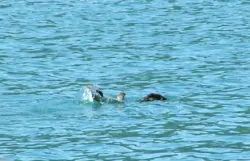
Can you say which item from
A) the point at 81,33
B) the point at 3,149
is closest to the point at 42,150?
the point at 3,149

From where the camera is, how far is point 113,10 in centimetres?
3550

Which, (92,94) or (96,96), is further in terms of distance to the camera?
(92,94)

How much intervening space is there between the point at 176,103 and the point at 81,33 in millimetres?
11033

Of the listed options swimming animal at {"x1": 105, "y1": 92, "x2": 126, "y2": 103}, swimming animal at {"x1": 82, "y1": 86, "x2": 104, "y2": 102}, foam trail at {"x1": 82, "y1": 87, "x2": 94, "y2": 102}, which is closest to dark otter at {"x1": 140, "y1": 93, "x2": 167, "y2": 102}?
swimming animal at {"x1": 105, "y1": 92, "x2": 126, "y2": 103}

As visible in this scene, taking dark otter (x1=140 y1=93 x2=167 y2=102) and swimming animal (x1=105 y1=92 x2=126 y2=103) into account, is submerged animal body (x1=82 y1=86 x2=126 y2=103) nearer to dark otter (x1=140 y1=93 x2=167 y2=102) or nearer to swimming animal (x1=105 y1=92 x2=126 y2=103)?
swimming animal (x1=105 y1=92 x2=126 y2=103)

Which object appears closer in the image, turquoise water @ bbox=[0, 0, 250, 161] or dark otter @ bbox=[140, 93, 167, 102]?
turquoise water @ bbox=[0, 0, 250, 161]

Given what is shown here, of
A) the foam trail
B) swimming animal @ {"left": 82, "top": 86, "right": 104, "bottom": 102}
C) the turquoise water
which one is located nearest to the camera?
the turquoise water

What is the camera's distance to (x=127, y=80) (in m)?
22.3

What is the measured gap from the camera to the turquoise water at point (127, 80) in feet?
53.2

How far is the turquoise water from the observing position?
638 inches

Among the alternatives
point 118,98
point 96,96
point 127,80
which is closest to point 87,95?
point 96,96

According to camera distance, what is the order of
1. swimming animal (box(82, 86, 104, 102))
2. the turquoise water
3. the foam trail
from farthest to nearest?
the foam trail
swimming animal (box(82, 86, 104, 102))
the turquoise water

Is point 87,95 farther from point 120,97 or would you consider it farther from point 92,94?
point 120,97

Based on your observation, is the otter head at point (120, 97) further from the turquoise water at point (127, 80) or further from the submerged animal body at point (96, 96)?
the turquoise water at point (127, 80)
